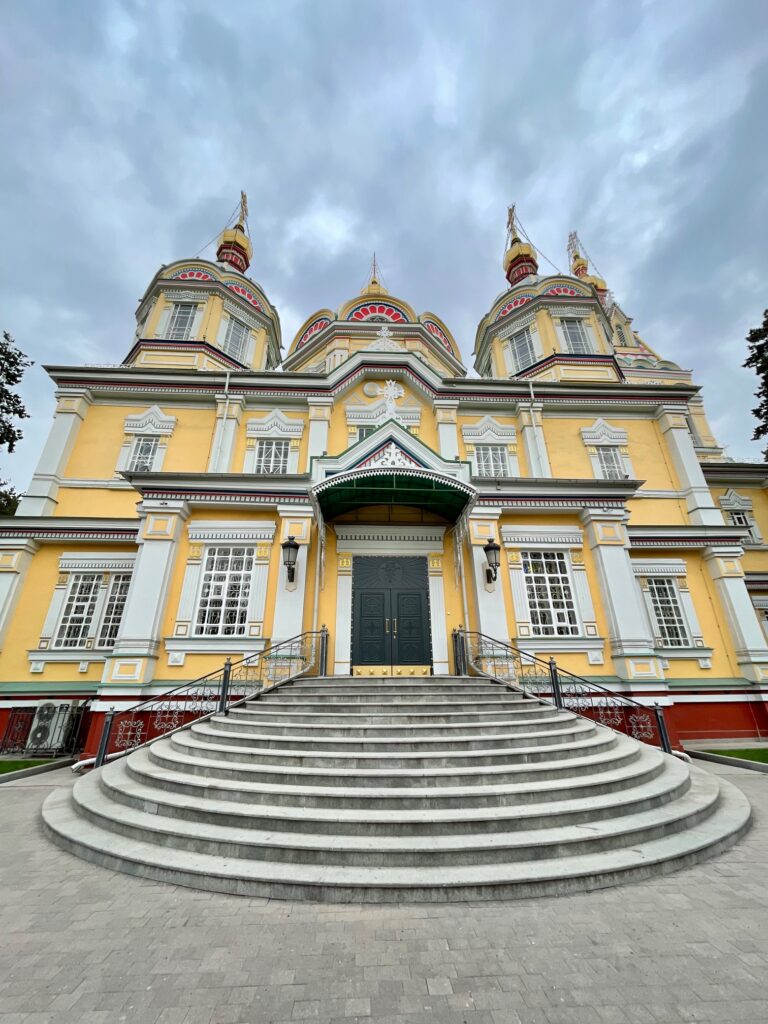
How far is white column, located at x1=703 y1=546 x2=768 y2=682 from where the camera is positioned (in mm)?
12062

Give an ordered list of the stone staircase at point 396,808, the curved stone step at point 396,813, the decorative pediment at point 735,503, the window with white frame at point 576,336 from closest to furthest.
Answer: the stone staircase at point 396,808 → the curved stone step at point 396,813 → the decorative pediment at point 735,503 → the window with white frame at point 576,336

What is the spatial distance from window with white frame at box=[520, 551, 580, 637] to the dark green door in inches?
110

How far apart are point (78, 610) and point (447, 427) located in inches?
490

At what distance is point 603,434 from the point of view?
16172 millimetres

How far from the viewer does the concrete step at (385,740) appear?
6.56 metres

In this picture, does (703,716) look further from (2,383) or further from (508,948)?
(2,383)

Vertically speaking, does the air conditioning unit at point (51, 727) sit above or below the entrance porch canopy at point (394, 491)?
below

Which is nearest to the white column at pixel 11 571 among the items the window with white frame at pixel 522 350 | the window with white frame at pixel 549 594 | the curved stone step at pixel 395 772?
the curved stone step at pixel 395 772

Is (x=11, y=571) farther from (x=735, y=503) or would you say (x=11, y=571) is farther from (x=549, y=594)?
(x=735, y=503)

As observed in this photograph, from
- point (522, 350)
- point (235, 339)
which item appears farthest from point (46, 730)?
point (522, 350)

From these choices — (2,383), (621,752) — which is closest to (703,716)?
(621,752)

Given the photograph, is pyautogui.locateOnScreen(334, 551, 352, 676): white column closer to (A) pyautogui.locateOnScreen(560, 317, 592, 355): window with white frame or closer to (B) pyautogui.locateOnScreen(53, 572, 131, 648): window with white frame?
(B) pyautogui.locateOnScreen(53, 572, 131, 648): window with white frame

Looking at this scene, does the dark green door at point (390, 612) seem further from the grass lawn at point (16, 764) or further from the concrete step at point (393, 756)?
the grass lawn at point (16, 764)

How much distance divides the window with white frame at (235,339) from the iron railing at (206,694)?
13.1 meters
